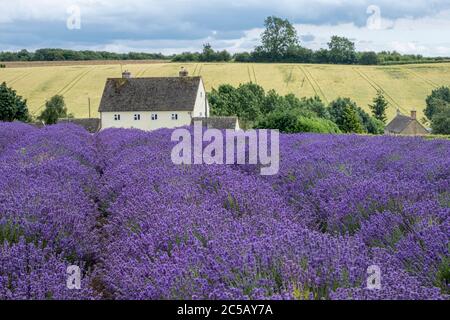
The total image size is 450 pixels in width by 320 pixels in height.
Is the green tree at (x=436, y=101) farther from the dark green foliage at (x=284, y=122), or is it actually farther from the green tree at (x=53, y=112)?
the green tree at (x=53, y=112)

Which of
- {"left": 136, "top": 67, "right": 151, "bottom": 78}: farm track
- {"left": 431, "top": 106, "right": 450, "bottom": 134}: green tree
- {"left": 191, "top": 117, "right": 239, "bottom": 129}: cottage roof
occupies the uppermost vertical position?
{"left": 136, "top": 67, "right": 151, "bottom": 78}: farm track

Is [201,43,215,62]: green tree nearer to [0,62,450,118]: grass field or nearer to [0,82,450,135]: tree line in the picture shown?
[0,62,450,118]: grass field

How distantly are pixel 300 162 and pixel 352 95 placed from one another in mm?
51103

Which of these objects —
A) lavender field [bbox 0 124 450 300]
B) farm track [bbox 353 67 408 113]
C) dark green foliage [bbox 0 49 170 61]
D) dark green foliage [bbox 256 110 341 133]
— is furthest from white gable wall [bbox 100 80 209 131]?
dark green foliage [bbox 0 49 170 61]

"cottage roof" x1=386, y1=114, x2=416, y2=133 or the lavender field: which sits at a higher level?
the lavender field

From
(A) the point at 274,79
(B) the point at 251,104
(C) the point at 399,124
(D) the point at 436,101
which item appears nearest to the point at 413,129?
(C) the point at 399,124

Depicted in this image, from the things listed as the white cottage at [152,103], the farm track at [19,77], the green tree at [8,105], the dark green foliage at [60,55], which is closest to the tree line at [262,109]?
the green tree at [8,105]

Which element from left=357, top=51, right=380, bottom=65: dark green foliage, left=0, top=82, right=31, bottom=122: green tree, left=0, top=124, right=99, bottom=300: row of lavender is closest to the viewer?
left=0, top=124, right=99, bottom=300: row of lavender

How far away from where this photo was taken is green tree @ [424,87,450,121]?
48.4m

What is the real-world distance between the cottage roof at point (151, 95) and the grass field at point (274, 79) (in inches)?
492

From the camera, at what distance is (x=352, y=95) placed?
2173 inches

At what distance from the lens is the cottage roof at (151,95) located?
3697 cm
